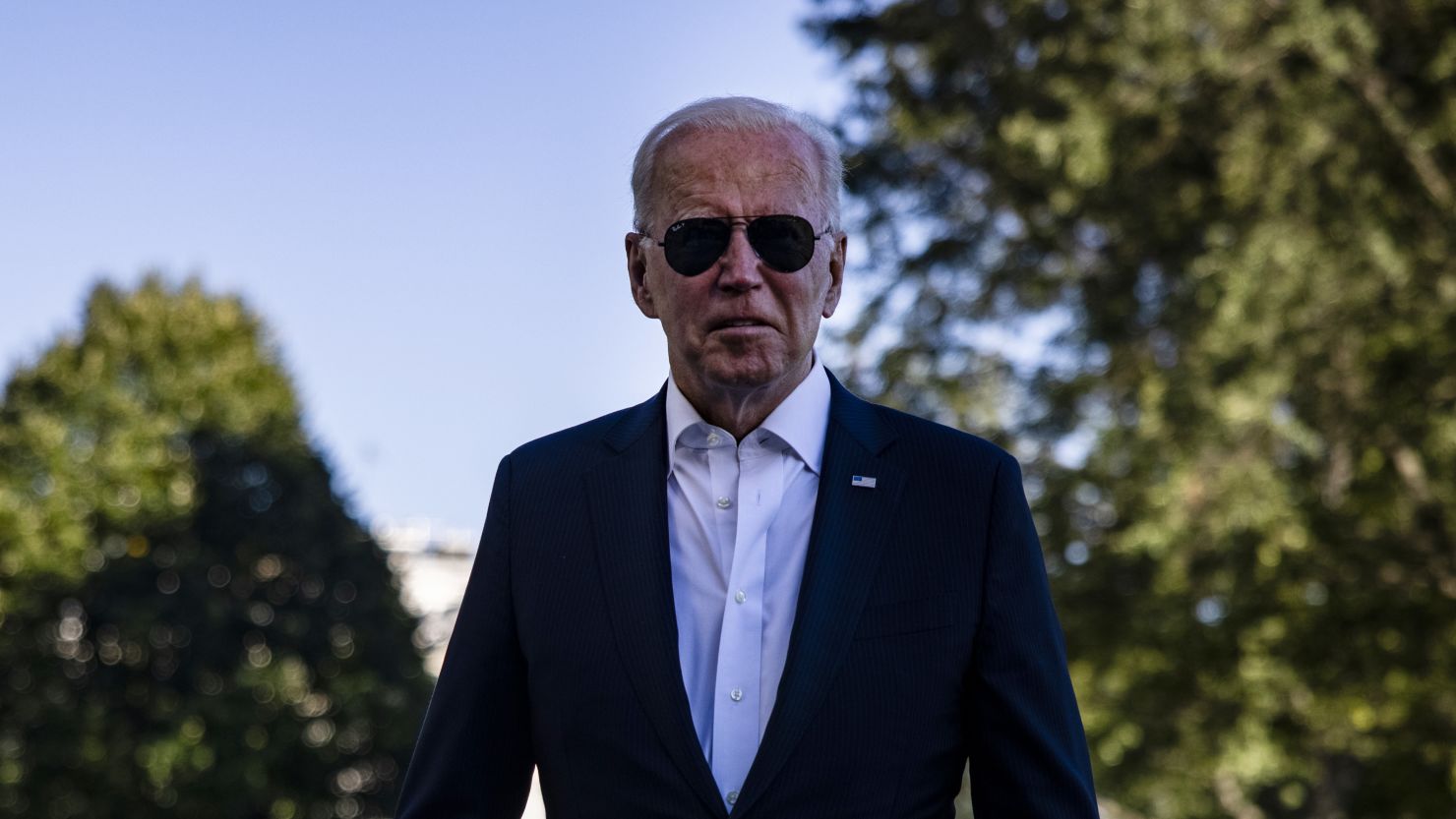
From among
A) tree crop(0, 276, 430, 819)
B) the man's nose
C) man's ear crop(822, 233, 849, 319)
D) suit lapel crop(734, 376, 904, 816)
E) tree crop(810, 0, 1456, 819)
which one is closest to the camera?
suit lapel crop(734, 376, 904, 816)

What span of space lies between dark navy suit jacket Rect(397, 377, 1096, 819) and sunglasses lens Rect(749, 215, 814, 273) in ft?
0.84

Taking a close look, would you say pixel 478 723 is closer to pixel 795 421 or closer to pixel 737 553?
pixel 737 553

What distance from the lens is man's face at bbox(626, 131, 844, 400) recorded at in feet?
8.34

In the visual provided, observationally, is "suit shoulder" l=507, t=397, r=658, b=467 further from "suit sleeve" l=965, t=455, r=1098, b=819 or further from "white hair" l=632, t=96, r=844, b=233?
"suit sleeve" l=965, t=455, r=1098, b=819

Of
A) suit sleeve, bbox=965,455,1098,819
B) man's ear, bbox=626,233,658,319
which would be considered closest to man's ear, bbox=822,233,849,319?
man's ear, bbox=626,233,658,319

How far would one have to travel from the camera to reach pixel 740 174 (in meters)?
2.58

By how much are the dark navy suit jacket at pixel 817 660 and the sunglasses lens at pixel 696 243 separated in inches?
11.1

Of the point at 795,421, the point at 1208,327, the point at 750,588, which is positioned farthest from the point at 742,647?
the point at 1208,327

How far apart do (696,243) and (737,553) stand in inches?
18.1

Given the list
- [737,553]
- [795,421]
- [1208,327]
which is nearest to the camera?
[737,553]

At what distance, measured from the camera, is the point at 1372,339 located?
45.9 feet

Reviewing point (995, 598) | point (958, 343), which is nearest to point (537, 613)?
point (995, 598)

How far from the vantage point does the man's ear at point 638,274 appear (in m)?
2.73

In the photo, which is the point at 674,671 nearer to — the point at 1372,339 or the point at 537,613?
the point at 537,613
